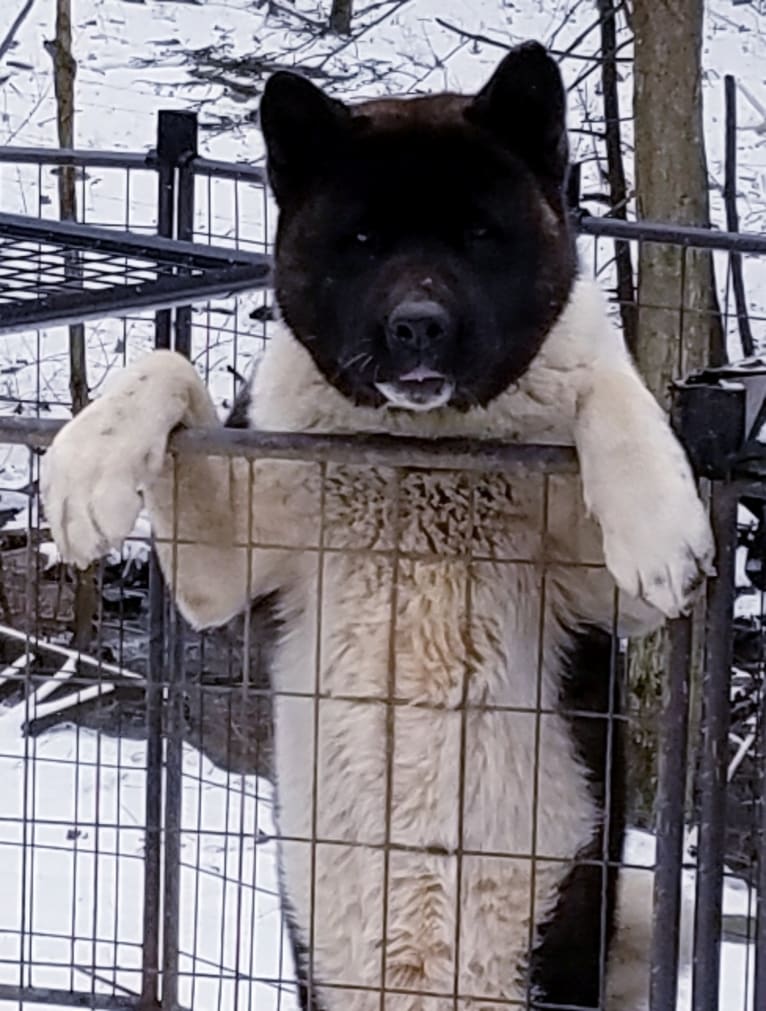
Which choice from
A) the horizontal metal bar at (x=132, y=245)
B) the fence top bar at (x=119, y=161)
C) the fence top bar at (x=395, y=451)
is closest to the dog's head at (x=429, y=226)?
the fence top bar at (x=395, y=451)

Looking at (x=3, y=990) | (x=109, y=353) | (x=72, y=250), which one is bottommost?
(x=3, y=990)

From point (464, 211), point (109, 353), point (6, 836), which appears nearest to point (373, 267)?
point (464, 211)

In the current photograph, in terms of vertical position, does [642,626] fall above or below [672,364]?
below

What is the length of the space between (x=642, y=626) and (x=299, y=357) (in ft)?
2.32

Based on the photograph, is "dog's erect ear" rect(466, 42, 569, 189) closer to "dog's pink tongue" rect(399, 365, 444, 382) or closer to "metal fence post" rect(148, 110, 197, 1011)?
"dog's pink tongue" rect(399, 365, 444, 382)

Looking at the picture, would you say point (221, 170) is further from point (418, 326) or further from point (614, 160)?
point (614, 160)

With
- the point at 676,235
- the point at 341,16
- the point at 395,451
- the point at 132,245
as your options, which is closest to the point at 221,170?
the point at 132,245

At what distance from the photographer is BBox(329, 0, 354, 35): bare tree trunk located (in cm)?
1178

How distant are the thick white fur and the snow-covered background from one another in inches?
38.3

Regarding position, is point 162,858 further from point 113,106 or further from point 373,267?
point 113,106

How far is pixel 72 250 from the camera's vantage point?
3.46m

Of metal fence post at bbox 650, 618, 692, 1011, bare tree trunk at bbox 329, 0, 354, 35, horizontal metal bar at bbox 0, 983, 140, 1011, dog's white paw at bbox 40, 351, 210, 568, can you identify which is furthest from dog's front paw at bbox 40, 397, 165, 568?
bare tree trunk at bbox 329, 0, 354, 35

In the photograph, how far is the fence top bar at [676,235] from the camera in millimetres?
3864

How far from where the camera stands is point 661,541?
2250mm
